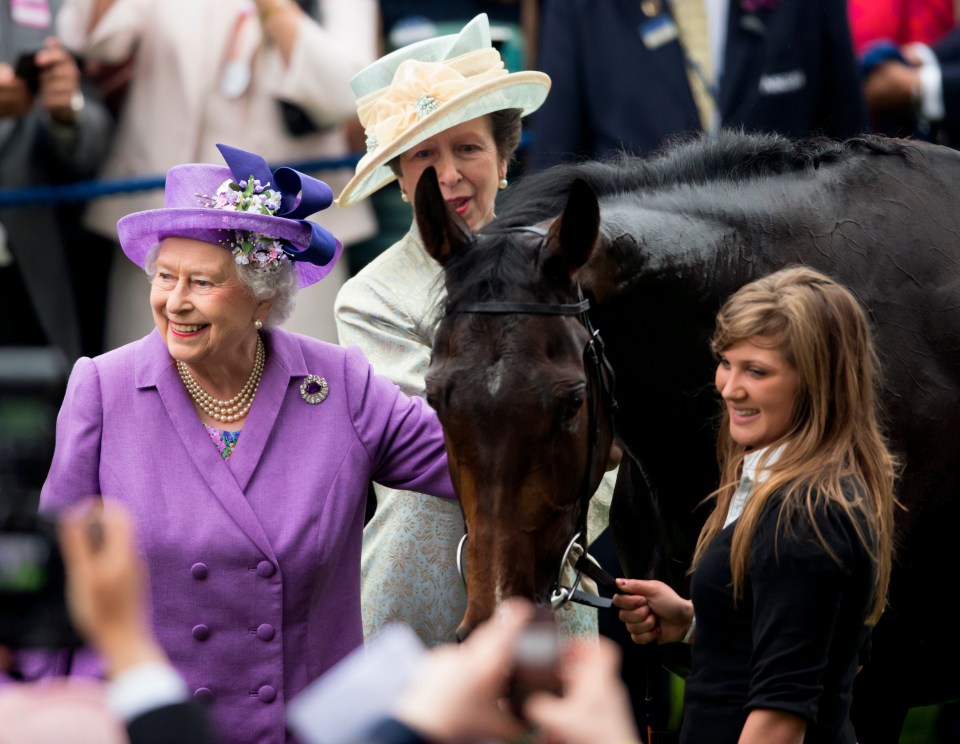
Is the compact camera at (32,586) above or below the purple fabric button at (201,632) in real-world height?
above

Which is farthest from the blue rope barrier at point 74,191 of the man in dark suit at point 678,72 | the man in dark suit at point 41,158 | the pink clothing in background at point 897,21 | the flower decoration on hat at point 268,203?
the pink clothing in background at point 897,21

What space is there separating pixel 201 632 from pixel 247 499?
30 centimetres

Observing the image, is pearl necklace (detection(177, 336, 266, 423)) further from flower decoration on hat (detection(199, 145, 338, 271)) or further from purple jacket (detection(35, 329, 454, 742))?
flower decoration on hat (detection(199, 145, 338, 271))

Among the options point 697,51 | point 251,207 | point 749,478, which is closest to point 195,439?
point 251,207

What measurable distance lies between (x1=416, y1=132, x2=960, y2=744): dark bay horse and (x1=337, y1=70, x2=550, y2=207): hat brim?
15.4 inches

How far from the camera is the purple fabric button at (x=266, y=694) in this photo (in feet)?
11.4

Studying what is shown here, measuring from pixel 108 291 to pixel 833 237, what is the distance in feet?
9.72

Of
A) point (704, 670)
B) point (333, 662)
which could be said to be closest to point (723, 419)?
point (704, 670)

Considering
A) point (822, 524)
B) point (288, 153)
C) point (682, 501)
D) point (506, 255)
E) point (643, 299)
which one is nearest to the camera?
point (822, 524)

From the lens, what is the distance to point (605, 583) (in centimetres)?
364

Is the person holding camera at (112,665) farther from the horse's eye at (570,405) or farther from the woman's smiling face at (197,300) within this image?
the woman's smiling face at (197,300)

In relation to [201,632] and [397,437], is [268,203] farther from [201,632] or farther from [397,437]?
[201,632]

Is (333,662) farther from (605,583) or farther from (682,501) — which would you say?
(682,501)

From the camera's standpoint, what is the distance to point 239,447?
361cm
